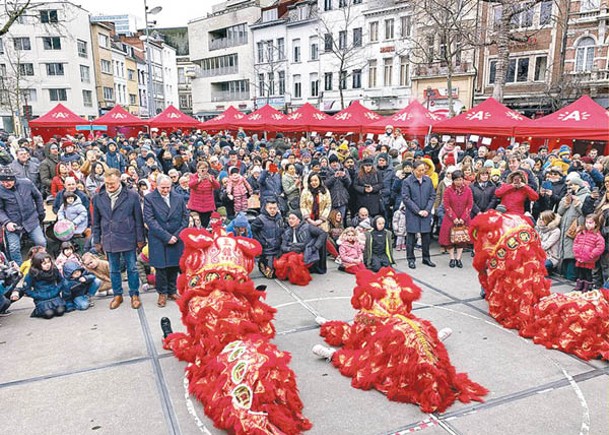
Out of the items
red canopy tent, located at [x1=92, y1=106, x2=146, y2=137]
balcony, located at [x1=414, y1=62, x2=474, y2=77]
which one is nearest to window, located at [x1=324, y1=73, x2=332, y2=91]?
balcony, located at [x1=414, y1=62, x2=474, y2=77]

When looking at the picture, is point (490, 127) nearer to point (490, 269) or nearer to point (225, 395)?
point (490, 269)

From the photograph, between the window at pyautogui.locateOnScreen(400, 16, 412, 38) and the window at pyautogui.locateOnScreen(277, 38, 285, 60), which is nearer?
the window at pyautogui.locateOnScreen(400, 16, 412, 38)

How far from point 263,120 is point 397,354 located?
1398 centimetres

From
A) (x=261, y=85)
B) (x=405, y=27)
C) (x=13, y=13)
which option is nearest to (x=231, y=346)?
(x=13, y=13)

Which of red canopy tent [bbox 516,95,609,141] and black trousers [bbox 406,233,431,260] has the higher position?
red canopy tent [bbox 516,95,609,141]

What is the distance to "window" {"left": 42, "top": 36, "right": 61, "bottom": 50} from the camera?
42906mm

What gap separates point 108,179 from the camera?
19.6 feet

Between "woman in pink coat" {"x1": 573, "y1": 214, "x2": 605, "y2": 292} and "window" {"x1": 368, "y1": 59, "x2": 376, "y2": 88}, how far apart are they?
28938 mm

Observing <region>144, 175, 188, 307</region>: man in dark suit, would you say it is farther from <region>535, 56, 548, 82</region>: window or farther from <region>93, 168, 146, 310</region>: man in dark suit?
A: <region>535, 56, 548, 82</region>: window

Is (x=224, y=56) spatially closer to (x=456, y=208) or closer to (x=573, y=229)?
(x=456, y=208)

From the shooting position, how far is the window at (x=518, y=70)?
26.9 metres

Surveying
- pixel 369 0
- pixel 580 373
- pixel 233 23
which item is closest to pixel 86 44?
pixel 233 23

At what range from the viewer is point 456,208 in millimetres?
8039

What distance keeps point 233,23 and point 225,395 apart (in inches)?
1814
